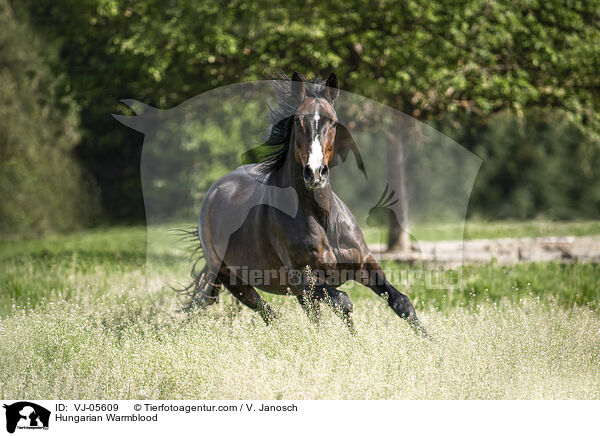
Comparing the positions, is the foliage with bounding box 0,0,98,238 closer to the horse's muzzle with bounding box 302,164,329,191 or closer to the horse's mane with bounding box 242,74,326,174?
the horse's mane with bounding box 242,74,326,174

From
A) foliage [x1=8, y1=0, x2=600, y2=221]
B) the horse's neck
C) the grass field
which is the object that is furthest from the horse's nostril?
foliage [x1=8, y1=0, x2=600, y2=221]

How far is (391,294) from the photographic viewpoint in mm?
5207

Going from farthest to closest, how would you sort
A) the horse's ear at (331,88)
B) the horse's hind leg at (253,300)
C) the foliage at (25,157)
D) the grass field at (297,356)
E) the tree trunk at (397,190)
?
the foliage at (25,157), the tree trunk at (397,190), the horse's hind leg at (253,300), the horse's ear at (331,88), the grass field at (297,356)

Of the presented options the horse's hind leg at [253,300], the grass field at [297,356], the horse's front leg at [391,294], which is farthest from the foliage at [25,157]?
the horse's front leg at [391,294]

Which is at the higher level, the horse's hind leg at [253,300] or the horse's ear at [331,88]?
the horse's ear at [331,88]

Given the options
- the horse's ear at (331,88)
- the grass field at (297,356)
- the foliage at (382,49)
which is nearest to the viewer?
the grass field at (297,356)

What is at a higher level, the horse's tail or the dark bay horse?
the dark bay horse

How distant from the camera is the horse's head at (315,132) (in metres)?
4.51

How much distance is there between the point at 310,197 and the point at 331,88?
86 centimetres

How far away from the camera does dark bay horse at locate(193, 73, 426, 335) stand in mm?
4801

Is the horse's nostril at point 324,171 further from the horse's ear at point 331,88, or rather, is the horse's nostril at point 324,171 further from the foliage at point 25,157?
the foliage at point 25,157
